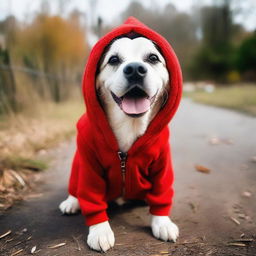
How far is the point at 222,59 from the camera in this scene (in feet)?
69.3

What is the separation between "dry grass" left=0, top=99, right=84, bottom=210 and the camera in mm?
2338

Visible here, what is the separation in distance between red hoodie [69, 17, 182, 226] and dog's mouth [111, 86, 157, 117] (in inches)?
4.6

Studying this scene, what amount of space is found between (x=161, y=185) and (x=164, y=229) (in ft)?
0.81

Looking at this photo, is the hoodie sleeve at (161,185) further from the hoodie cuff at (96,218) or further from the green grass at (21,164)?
the green grass at (21,164)

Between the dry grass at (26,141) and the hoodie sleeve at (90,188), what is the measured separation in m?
0.71

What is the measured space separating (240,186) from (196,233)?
831 millimetres

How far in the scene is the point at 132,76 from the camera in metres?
1.61

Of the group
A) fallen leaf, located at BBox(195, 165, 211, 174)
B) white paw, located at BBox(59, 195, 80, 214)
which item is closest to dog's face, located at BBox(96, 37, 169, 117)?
white paw, located at BBox(59, 195, 80, 214)

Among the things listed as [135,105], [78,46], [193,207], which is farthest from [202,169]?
[78,46]

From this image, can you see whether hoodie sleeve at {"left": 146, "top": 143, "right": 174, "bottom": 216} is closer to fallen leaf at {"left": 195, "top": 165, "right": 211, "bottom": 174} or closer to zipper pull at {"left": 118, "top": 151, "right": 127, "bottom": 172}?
zipper pull at {"left": 118, "top": 151, "right": 127, "bottom": 172}

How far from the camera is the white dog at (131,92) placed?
1.62 meters

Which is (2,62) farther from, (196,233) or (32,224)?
(196,233)

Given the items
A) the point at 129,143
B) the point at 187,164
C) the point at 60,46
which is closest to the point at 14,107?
the point at 187,164

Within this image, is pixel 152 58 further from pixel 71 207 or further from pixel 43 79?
pixel 43 79
